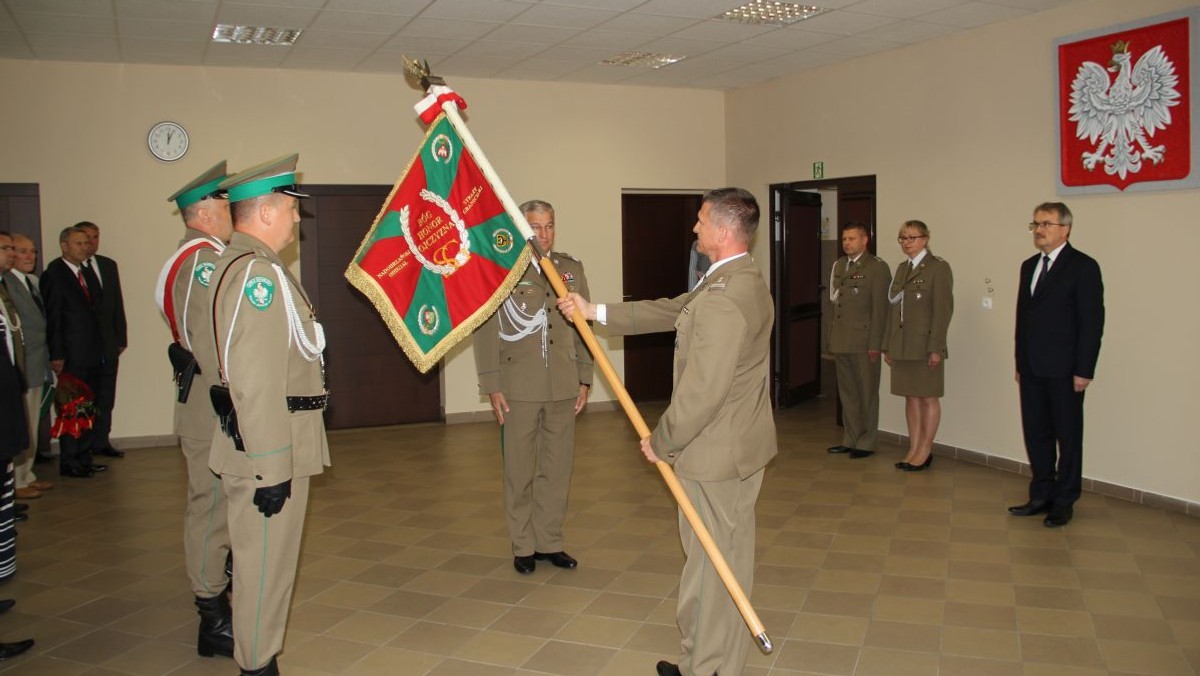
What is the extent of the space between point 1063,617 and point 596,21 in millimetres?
4792

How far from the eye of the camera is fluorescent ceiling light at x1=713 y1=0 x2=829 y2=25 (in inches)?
236

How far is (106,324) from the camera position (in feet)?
22.6

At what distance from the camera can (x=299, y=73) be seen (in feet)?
25.2

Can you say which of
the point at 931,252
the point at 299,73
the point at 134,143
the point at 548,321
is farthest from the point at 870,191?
the point at 134,143

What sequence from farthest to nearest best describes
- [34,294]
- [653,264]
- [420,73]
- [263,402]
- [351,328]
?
[653,264], [351,328], [34,294], [420,73], [263,402]

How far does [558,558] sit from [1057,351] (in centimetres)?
305

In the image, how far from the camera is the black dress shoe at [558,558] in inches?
173

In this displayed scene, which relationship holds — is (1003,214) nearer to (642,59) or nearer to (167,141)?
(642,59)

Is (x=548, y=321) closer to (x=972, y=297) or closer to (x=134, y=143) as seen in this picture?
(x=972, y=297)

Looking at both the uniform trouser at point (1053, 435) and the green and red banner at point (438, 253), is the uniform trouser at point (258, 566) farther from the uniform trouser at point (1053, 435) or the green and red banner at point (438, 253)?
the uniform trouser at point (1053, 435)

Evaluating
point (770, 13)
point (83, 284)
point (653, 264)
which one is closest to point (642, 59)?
point (770, 13)

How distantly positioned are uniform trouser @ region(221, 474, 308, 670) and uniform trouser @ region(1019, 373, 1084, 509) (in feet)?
13.8

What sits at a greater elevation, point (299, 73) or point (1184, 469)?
point (299, 73)

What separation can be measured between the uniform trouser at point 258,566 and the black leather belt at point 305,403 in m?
0.23
